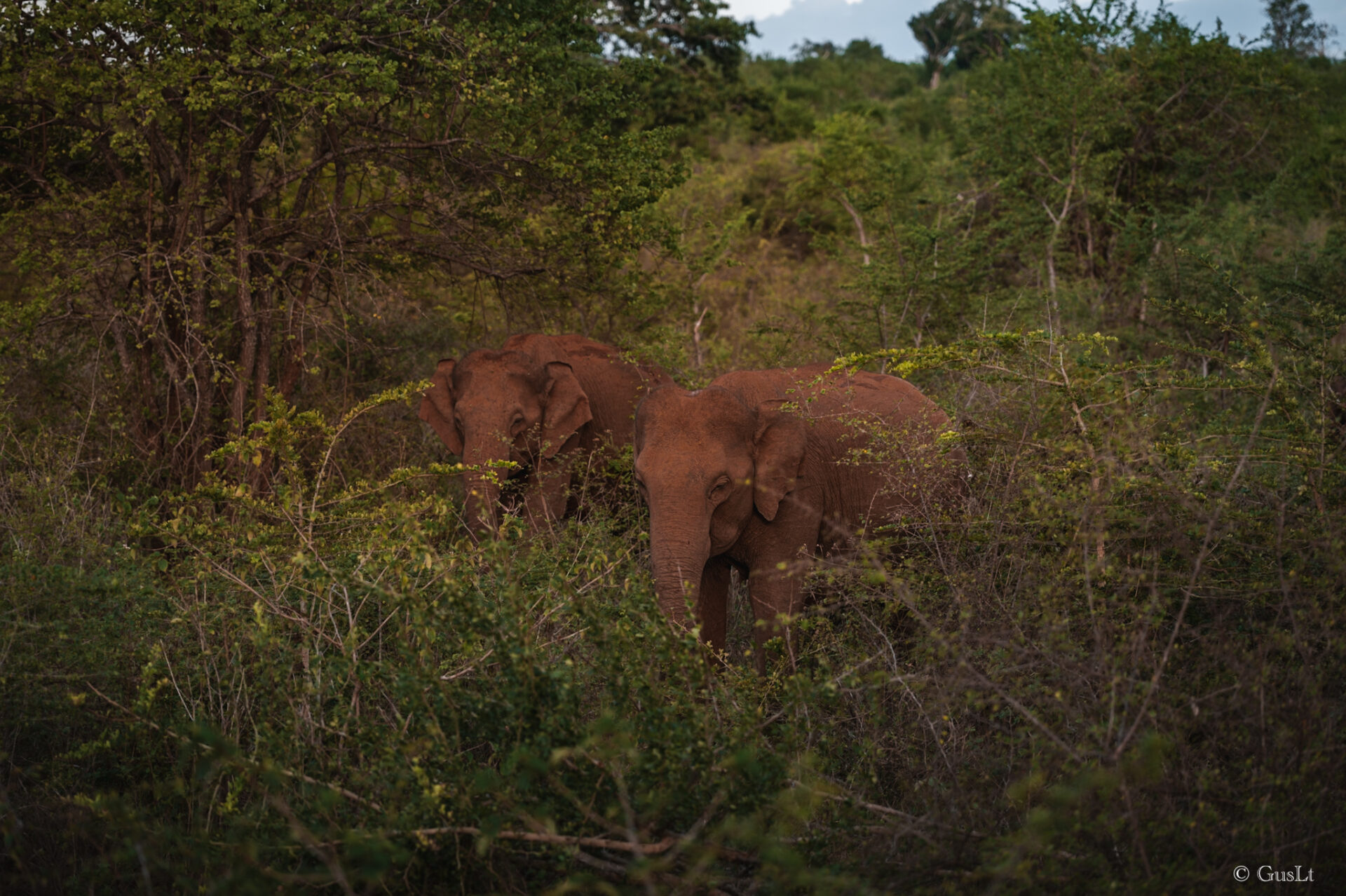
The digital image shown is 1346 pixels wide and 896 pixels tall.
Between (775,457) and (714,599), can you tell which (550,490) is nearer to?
(714,599)

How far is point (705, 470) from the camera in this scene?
6.32 meters

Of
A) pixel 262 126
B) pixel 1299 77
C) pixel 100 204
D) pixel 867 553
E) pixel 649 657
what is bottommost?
pixel 649 657

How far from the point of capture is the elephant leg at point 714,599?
7016 mm

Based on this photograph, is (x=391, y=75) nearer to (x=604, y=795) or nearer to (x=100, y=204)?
(x=100, y=204)

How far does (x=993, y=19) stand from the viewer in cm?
4669

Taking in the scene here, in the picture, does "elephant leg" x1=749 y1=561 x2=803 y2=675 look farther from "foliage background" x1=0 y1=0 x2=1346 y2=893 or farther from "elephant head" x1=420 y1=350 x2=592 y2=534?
"elephant head" x1=420 y1=350 x2=592 y2=534

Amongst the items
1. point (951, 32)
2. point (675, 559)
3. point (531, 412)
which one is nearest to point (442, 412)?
point (531, 412)

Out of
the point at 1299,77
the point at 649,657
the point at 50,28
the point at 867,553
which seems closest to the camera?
the point at 867,553

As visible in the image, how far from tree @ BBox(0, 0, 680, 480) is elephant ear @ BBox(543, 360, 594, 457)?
4.74ft

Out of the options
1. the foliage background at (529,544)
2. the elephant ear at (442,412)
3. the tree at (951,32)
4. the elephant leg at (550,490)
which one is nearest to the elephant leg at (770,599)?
the foliage background at (529,544)

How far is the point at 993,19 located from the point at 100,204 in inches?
1769

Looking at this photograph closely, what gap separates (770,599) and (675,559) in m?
0.80

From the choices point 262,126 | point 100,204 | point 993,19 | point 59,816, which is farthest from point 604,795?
point 993,19

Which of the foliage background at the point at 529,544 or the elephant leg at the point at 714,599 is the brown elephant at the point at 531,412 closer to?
the foliage background at the point at 529,544
